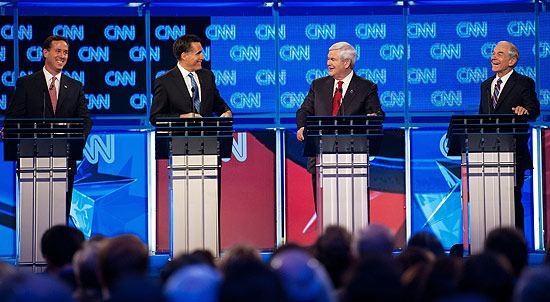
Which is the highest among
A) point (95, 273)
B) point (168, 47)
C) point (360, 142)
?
point (168, 47)

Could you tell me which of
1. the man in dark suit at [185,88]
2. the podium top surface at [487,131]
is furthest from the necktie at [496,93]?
the man in dark suit at [185,88]

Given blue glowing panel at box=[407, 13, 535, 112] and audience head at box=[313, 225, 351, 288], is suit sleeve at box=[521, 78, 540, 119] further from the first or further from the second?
audience head at box=[313, 225, 351, 288]

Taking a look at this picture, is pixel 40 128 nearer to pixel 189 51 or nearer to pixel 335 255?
pixel 189 51

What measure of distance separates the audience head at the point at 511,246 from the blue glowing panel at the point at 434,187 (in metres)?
5.60

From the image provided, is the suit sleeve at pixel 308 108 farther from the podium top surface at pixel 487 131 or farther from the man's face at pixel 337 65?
the podium top surface at pixel 487 131

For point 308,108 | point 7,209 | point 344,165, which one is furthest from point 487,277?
point 7,209

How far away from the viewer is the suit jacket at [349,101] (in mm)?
8344

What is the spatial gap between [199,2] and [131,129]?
1.67 m

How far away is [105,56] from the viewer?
10102 millimetres

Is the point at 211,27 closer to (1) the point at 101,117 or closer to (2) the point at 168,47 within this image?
(2) the point at 168,47

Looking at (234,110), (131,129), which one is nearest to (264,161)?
(234,110)

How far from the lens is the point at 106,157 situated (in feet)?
33.1

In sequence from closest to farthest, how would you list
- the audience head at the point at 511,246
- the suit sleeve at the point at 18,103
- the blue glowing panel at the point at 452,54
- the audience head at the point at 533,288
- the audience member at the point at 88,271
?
1. the audience head at the point at 533,288
2. the audience member at the point at 88,271
3. the audience head at the point at 511,246
4. the suit sleeve at the point at 18,103
5. the blue glowing panel at the point at 452,54

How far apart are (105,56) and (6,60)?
111 centimetres
